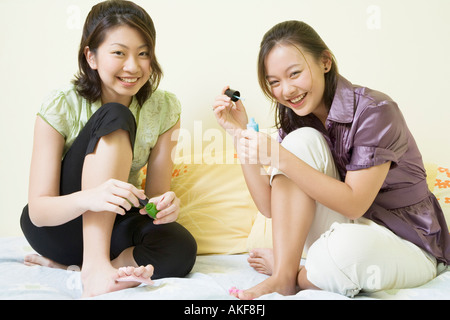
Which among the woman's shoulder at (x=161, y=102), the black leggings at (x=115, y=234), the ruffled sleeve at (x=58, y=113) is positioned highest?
the woman's shoulder at (x=161, y=102)

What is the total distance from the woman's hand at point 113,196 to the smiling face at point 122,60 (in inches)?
13.0

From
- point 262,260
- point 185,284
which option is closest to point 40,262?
point 185,284

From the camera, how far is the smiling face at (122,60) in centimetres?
115

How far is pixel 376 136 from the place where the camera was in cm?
101

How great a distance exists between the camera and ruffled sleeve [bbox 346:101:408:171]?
1.00 metres

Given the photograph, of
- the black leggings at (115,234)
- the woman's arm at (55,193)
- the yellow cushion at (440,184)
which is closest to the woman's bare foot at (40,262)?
the black leggings at (115,234)

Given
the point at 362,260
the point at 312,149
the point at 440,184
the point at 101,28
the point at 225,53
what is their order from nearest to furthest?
1. the point at 362,260
2. the point at 312,149
3. the point at 101,28
4. the point at 440,184
5. the point at 225,53

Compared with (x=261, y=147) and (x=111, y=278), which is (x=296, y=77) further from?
(x=111, y=278)

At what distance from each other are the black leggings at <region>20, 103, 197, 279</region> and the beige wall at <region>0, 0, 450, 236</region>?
0.58 m

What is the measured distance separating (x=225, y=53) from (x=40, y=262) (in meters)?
0.90

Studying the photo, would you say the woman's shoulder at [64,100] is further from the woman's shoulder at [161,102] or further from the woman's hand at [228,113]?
the woman's hand at [228,113]

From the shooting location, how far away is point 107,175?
1000mm
